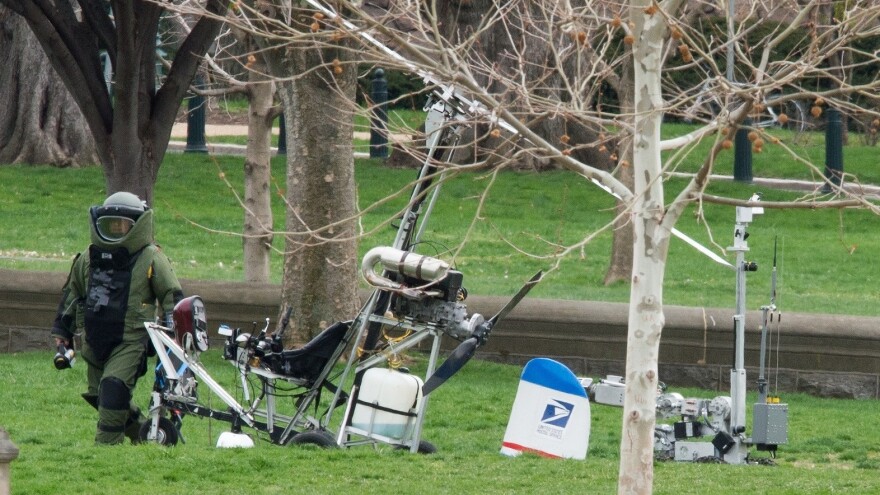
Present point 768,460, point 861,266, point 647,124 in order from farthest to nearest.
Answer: point 861,266 → point 768,460 → point 647,124

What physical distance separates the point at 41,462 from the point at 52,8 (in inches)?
179

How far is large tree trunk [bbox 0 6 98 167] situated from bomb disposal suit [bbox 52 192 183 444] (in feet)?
57.4

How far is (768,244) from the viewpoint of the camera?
71.7ft

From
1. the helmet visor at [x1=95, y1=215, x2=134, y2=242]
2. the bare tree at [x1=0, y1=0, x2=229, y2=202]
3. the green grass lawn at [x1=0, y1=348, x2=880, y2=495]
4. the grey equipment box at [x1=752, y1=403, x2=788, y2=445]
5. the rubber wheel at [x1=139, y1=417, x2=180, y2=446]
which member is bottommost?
the green grass lawn at [x1=0, y1=348, x2=880, y2=495]

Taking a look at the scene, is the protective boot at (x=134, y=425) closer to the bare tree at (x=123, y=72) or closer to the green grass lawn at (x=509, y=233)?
the bare tree at (x=123, y=72)

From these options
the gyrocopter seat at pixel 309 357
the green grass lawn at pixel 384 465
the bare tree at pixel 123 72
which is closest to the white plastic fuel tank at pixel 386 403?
the green grass lawn at pixel 384 465

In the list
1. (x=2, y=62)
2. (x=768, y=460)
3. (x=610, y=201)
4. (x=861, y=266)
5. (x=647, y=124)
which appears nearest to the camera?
(x=647, y=124)

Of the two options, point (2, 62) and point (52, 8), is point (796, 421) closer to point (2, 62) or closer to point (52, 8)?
point (52, 8)

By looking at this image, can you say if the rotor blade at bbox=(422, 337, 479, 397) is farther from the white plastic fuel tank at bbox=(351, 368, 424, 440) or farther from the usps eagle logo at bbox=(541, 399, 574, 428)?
the usps eagle logo at bbox=(541, 399, 574, 428)

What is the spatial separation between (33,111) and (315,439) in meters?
18.3

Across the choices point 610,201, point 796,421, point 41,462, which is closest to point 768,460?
point 796,421

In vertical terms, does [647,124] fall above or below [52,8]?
below

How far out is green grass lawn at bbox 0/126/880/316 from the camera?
59.1 ft

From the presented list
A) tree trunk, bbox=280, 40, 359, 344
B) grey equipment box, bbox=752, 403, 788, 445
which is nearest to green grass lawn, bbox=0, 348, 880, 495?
grey equipment box, bbox=752, 403, 788, 445
